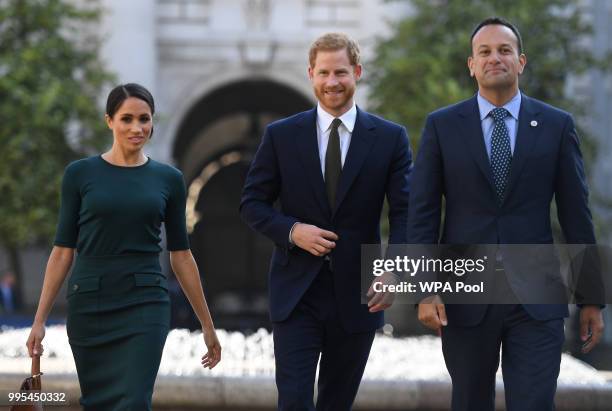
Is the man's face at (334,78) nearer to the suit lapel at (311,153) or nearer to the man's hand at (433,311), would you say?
the suit lapel at (311,153)

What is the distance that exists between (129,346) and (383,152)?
1574 millimetres

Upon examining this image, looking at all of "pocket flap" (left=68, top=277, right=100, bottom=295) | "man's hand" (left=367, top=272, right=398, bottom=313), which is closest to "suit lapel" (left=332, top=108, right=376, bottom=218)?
"man's hand" (left=367, top=272, right=398, bottom=313)

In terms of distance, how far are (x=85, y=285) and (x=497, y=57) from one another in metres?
2.14

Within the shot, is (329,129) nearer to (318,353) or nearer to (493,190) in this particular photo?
(493,190)

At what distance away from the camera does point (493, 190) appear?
19.7ft

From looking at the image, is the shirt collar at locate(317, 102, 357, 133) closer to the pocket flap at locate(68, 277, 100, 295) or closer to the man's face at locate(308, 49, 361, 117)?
the man's face at locate(308, 49, 361, 117)

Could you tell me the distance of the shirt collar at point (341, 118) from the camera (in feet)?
21.2

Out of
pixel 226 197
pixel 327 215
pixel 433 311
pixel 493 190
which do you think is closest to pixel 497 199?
pixel 493 190

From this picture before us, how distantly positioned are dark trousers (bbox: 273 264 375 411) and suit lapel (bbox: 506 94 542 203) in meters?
0.99

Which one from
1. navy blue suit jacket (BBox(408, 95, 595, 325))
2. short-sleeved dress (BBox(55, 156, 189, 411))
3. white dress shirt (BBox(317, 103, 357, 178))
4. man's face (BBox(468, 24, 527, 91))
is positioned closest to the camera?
short-sleeved dress (BBox(55, 156, 189, 411))

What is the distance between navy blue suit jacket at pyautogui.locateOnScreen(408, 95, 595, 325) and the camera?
19.7ft

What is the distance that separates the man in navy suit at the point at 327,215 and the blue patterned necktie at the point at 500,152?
1.74ft

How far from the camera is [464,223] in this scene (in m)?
6.04

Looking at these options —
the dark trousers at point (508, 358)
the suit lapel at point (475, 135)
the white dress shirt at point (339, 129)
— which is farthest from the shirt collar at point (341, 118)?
the dark trousers at point (508, 358)
